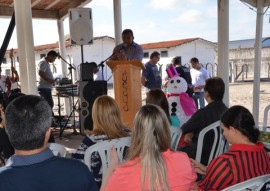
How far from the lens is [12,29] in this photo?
4.25m

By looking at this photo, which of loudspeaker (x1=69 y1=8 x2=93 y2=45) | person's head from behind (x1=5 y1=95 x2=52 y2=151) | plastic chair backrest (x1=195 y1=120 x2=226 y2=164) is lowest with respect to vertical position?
plastic chair backrest (x1=195 y1=120 x2=226 y2=164)

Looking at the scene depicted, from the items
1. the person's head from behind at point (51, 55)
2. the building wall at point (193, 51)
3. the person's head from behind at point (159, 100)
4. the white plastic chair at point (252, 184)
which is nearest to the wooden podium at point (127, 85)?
the person's head from behind at point (159, 100)

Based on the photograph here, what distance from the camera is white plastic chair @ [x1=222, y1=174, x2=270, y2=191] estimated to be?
4.45 ft

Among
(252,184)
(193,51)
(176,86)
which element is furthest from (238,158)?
(193,51)

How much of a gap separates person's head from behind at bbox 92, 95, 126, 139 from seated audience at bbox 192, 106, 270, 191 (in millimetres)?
736

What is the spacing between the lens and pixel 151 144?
1.42 m

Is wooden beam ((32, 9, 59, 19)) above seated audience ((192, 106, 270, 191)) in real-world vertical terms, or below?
above

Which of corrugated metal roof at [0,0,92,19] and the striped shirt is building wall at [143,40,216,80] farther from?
the striped shirt

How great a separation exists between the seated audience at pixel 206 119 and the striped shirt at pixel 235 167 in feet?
2.99

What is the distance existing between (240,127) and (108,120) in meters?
0.91

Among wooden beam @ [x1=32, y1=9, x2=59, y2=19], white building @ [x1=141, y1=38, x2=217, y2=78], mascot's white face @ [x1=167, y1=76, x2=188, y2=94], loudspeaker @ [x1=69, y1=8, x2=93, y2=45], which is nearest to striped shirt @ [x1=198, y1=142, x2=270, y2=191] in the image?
mascot's white face @ [x1=167, y1=76, x2=188, y2=94]

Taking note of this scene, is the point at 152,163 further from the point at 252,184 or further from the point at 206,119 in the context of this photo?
the point at 206,119

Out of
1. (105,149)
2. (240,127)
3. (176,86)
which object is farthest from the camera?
(176,86)

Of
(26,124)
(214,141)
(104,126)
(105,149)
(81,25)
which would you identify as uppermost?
(81,25)
